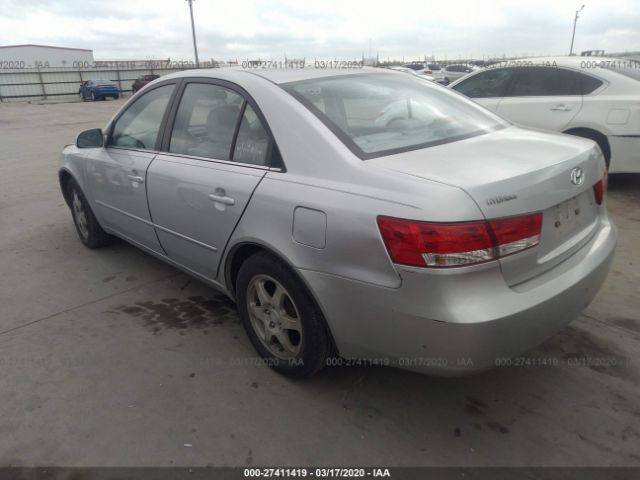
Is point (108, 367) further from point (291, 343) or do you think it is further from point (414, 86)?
point (414, 86)

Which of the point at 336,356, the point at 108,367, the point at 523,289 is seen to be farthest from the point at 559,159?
the point at 108,367

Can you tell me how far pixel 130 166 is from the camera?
343 centimetres

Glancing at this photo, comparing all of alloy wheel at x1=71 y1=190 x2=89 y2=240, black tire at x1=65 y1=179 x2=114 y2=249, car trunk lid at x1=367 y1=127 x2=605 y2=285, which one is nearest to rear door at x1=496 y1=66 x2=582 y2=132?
car trunk lid at x1=367 y1=127 x2=605 y2=285

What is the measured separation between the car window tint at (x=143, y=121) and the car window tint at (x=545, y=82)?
4.62 m

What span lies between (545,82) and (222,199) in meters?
4.96

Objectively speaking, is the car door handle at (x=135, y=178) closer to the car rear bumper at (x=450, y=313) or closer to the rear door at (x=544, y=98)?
the car rear bumper at (x=450, y=313)

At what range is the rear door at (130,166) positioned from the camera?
3.34m

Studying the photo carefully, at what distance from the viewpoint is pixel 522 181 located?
1944 millimetres

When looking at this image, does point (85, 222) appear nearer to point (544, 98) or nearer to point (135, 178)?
point (135, 178)

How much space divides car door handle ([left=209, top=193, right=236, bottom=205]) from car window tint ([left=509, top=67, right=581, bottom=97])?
486cm

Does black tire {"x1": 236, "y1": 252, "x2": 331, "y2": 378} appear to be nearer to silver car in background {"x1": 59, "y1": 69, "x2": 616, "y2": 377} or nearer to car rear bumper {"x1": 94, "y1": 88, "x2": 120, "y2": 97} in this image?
silver car in background {"x1": 59, "y1": 69, "x2": 616, "y2": 377}

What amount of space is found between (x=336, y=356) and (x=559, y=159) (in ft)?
4.62

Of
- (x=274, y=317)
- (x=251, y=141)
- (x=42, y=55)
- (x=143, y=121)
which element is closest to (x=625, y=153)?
(x=251, y=141)

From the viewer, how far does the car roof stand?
8.93 ft
